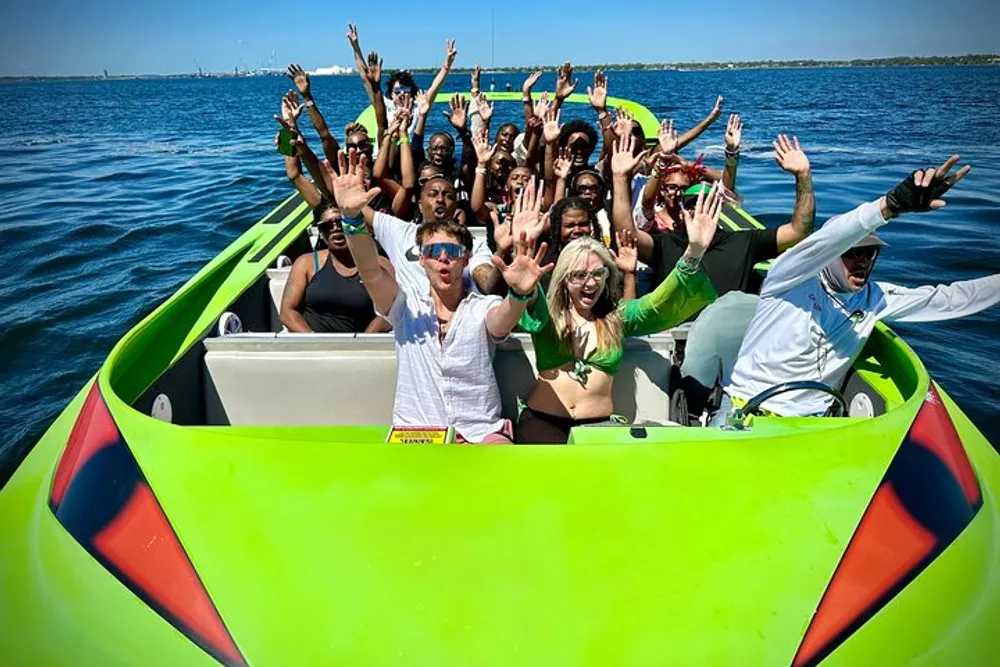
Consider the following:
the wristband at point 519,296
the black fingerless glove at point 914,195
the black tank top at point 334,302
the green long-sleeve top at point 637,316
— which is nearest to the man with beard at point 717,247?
the green long-sleeve top at point 637,316

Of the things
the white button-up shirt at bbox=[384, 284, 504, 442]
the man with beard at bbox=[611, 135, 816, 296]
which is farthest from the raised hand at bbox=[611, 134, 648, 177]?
the white button-up shirt at bbox=[384, 284, 504, 442]

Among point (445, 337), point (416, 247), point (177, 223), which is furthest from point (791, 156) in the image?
point (177, 223)

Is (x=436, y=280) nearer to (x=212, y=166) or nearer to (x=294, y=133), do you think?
(x=294, y=133)

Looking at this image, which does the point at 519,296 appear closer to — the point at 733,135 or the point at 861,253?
the point at 861,253

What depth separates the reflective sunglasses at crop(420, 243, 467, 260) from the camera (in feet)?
7.73

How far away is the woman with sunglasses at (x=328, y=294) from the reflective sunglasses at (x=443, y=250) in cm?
120

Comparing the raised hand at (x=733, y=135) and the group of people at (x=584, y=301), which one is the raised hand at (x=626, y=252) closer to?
the group of people at (x=584, y=301)

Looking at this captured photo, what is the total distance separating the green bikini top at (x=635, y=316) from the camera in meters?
2.45

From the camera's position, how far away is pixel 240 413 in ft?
9.48

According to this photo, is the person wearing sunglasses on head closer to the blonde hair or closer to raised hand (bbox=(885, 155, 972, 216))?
the blonde hair

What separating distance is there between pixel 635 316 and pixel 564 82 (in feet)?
10.4

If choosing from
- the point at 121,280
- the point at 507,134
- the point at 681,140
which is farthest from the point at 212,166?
→ the point at 681,140

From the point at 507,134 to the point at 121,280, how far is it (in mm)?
4865

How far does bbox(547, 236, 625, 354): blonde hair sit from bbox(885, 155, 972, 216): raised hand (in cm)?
97
